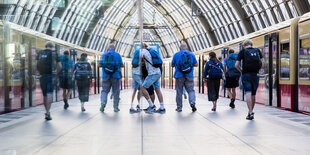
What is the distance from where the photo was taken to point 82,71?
264 cm

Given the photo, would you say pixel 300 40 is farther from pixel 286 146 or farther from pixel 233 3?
pixel 233 3

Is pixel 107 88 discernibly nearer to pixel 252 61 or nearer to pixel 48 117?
pixel 48 117

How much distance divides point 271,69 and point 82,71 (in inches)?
320

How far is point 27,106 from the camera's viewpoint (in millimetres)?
2312

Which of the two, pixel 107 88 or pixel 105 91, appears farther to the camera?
pixel 107 88

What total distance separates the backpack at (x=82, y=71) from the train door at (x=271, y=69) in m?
7.67

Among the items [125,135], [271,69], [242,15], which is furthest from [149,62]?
[242,15]

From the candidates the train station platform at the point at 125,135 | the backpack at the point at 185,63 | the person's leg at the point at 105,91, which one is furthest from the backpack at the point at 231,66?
the person's leg at the point at 105,91

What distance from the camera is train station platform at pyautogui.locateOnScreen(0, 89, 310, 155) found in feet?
8.71

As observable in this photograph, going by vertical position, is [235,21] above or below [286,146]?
above

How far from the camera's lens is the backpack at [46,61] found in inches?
90.8

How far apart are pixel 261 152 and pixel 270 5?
73.7ft

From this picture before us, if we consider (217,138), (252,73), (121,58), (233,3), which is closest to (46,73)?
(121,58)

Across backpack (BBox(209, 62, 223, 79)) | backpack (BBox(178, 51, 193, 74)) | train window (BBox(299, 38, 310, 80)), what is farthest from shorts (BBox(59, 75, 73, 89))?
backpack (BBox(209, 62, 223, 79))
